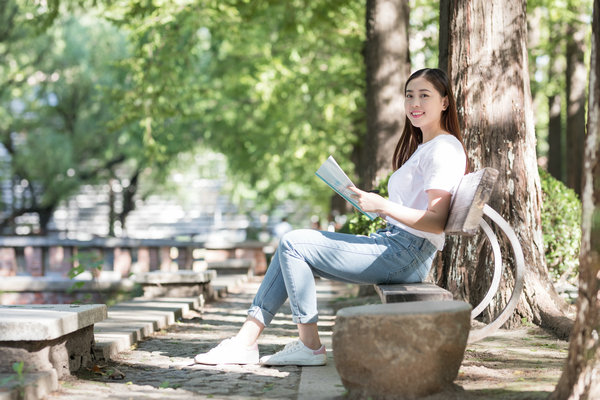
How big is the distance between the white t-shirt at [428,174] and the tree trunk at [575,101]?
41.9 feet

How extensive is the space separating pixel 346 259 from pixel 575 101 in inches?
544

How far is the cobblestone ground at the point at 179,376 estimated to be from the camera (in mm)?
4535

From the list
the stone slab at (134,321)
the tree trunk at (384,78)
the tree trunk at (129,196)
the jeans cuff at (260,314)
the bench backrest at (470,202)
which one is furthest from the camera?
the tree trunk at (129,196)

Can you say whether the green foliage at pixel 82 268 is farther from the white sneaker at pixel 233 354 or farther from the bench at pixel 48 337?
the white sneaker at pixel 233 354

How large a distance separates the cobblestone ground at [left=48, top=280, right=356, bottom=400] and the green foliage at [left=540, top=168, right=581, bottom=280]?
2496mm

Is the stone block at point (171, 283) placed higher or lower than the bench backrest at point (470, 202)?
lower

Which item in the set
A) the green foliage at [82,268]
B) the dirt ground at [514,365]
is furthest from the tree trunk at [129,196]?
the dirt ground at [514,365]

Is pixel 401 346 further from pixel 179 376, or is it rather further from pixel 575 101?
pixel 575 101

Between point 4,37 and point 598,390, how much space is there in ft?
80.1

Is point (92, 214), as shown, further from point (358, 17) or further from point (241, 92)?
point (358, 17)

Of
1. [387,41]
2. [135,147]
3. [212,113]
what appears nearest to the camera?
[387,41]

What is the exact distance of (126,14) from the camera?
13.8m

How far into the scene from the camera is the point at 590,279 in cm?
359

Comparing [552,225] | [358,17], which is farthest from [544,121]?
[552,225]
